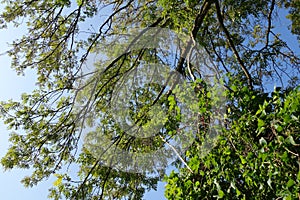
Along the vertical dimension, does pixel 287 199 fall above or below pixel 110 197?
below

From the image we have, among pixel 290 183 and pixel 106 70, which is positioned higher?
pixel 106 70

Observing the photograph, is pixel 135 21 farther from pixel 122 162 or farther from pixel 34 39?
pixel 122 162

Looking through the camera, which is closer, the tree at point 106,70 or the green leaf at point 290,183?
the green leaf at point 290,183

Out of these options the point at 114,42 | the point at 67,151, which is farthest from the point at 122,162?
the point at 114,42

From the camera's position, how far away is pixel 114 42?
263 inches

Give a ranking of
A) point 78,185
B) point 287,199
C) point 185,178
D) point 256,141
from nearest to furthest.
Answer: point 287,199
point 256,141
point 185,178
point 78,185

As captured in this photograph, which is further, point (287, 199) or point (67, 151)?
point (67, 151)

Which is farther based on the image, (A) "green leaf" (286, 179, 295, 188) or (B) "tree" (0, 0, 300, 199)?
(B) "tree" (0, 0, 300, 199)

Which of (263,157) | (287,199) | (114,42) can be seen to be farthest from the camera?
(114,42)

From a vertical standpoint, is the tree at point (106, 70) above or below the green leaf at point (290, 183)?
above

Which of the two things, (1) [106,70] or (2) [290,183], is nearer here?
(2) [290,183]

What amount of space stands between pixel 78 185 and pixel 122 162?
94 cm

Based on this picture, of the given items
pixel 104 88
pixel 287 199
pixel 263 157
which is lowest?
pixel 287 199

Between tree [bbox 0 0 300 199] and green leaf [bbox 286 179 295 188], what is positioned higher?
tree [bbox 0 0 300 199]
